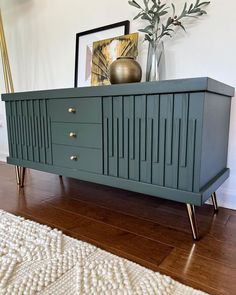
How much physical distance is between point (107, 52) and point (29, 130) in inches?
28.2

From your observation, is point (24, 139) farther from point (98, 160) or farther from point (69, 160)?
point (98, 160)

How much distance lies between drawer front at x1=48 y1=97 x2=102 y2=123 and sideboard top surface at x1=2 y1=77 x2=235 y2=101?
0.03m

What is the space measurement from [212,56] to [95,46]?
788 mm

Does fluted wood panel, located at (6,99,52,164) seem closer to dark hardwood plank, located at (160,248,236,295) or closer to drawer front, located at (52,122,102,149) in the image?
drawer front, located at (52,122,102,149)

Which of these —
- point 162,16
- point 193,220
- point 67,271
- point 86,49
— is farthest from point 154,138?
point 86,49

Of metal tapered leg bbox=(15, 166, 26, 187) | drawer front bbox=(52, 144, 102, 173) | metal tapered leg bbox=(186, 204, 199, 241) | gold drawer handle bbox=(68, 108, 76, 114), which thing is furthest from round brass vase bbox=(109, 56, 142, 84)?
metal tapered leg bbox=(15, 166, 26, 187)

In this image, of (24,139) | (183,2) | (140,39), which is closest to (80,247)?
(24,139)

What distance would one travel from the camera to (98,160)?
46.4 inches

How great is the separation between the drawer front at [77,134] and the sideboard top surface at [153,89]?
152 mm

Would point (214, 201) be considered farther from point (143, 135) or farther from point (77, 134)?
point (77, 134)

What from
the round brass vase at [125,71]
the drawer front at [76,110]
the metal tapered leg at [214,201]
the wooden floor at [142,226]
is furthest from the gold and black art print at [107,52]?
the metal tapered leg at [214,201]

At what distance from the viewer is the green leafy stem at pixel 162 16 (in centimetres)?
125

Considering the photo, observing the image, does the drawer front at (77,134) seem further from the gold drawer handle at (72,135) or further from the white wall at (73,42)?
the white wall at (73,42)

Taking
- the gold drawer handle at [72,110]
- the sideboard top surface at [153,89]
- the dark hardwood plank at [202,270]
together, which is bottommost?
the dark hardwood plank at [202,270]
